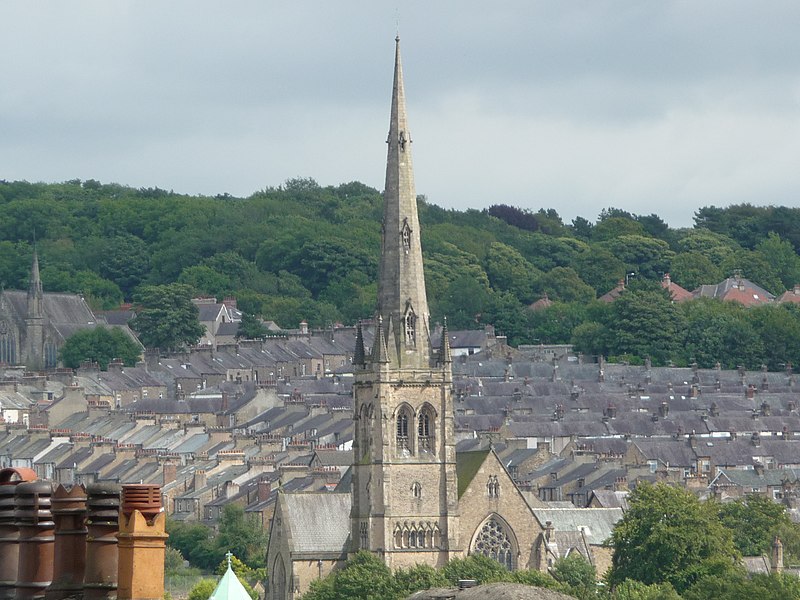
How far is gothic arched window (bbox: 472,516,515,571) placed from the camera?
73.6 meters

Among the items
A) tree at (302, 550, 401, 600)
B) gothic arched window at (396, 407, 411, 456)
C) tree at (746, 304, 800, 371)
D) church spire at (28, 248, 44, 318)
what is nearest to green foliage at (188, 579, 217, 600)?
tree at (302, 550, 401, 600)

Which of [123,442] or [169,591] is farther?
[123,442]

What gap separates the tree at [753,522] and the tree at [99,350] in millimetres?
85215

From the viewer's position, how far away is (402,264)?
73.1m

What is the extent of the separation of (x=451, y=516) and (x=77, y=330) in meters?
108

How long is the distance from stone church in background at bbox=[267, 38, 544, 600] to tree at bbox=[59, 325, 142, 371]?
315 feet

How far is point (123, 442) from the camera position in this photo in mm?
128500

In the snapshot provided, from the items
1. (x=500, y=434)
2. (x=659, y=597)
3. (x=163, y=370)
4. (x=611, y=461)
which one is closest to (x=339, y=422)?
(x=500, y=434)

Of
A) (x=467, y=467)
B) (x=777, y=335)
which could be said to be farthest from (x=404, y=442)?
(x=777, y=335)

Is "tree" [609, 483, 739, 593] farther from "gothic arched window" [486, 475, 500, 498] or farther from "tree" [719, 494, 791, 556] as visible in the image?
"tree" [719, 494, 791, 556]

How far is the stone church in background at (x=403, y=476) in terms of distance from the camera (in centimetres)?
7156

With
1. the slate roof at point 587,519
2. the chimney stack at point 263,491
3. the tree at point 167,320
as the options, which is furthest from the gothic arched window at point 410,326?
the tree at point 167,320

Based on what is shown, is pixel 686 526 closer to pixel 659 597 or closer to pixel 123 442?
pixel 659 597

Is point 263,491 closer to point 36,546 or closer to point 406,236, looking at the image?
point 406,236
